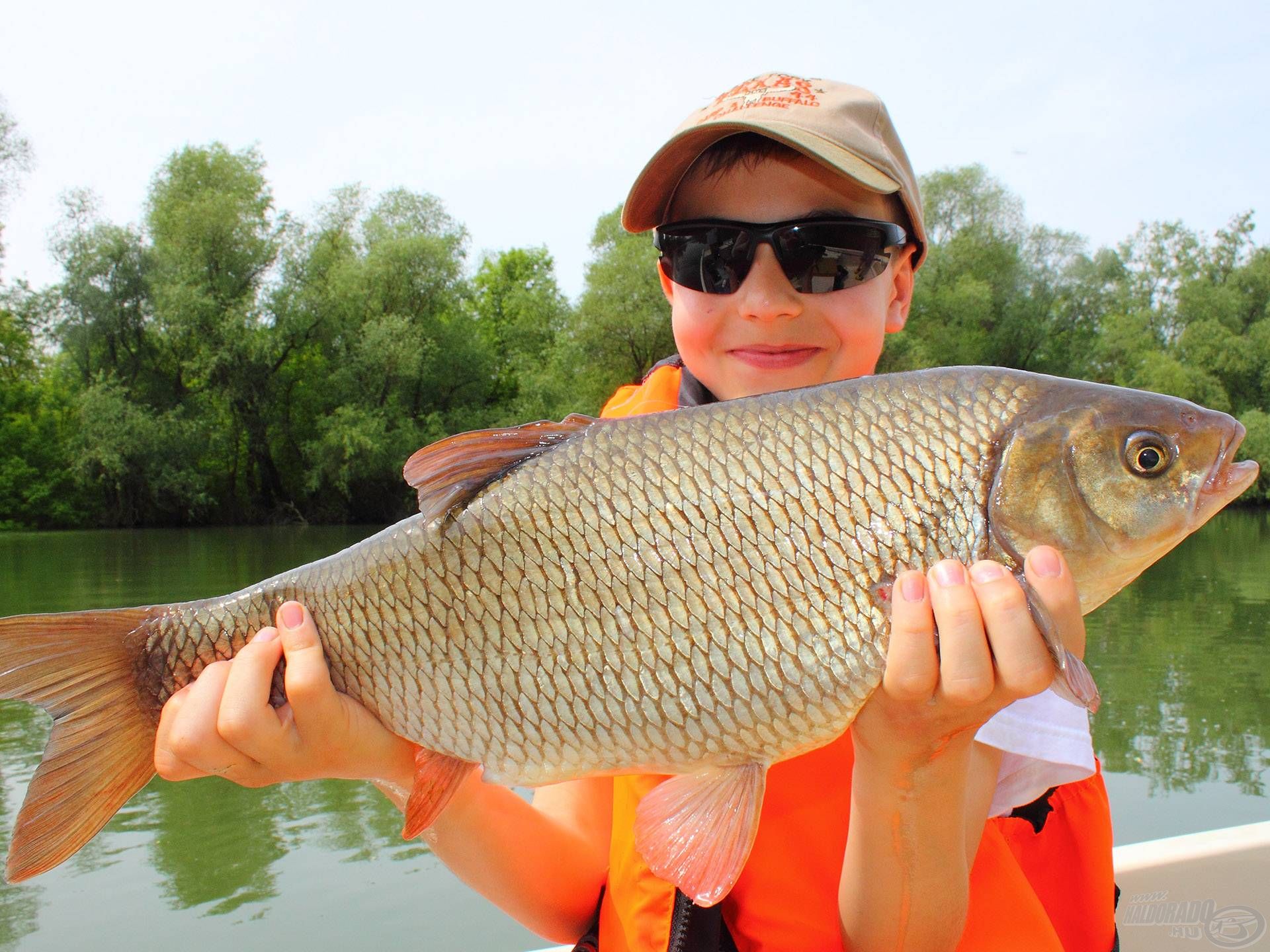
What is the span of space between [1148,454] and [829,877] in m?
1.06

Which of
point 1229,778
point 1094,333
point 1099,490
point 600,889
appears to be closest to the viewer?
point 1099,490

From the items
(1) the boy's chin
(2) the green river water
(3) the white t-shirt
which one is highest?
(1) the boy's chin

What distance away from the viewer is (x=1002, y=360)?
29.4m

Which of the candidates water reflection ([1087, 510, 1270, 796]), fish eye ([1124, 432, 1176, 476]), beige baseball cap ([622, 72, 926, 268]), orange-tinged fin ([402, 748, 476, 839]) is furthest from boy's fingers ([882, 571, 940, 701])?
water reflection ([1087, 510, 1270, 796])

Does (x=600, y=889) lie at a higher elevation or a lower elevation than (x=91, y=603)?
higher

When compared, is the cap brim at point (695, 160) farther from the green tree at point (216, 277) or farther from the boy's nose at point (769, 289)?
the green tree at point (216, 277)

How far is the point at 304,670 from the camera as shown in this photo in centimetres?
167

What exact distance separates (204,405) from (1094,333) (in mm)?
26829

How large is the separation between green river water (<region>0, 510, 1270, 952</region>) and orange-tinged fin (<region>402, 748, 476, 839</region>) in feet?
8.35

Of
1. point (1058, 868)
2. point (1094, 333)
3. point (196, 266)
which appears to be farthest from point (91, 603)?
point (1094, 333)

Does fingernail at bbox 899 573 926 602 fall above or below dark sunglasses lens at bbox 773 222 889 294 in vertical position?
below

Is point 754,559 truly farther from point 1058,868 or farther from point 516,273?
point 516,273

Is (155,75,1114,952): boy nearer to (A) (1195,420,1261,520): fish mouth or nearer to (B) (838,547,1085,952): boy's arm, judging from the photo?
(B) (838,547,1085,952): boy's arm

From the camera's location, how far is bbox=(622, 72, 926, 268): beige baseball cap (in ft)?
7.00
